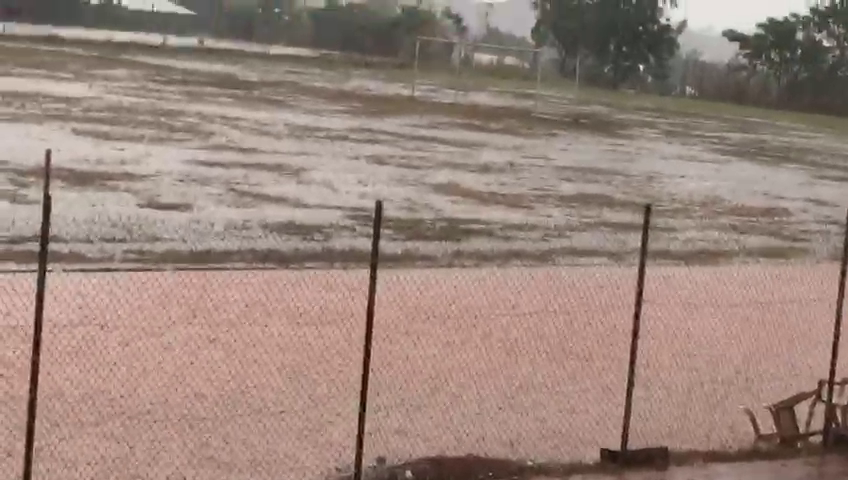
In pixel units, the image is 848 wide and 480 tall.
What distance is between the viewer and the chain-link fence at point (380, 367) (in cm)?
1030

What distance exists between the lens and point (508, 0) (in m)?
130

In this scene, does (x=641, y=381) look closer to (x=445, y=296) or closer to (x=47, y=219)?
(x=445, y=296)

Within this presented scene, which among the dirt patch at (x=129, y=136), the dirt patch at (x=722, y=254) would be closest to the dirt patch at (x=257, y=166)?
the dirt patch at (x=129, y=136)

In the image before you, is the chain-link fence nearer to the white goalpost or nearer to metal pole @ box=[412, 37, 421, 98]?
metal pole @ box=[412, 37, 421, 98]

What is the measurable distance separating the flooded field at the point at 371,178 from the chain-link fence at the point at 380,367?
88.4 inches

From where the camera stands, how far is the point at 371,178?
2778cm

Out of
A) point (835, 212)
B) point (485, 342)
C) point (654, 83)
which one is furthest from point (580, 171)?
point (654, 83)

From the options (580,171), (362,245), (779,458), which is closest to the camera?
(779,458)

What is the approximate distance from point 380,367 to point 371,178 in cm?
1534

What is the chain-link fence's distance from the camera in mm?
10297

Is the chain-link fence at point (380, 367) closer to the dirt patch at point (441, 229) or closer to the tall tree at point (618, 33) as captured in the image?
Answer: the dirt patch at point (441, 229)

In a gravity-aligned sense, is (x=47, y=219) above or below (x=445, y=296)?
above

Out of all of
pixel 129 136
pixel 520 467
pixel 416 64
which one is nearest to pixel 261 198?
pixel 129 136

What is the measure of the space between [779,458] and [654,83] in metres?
69.8
